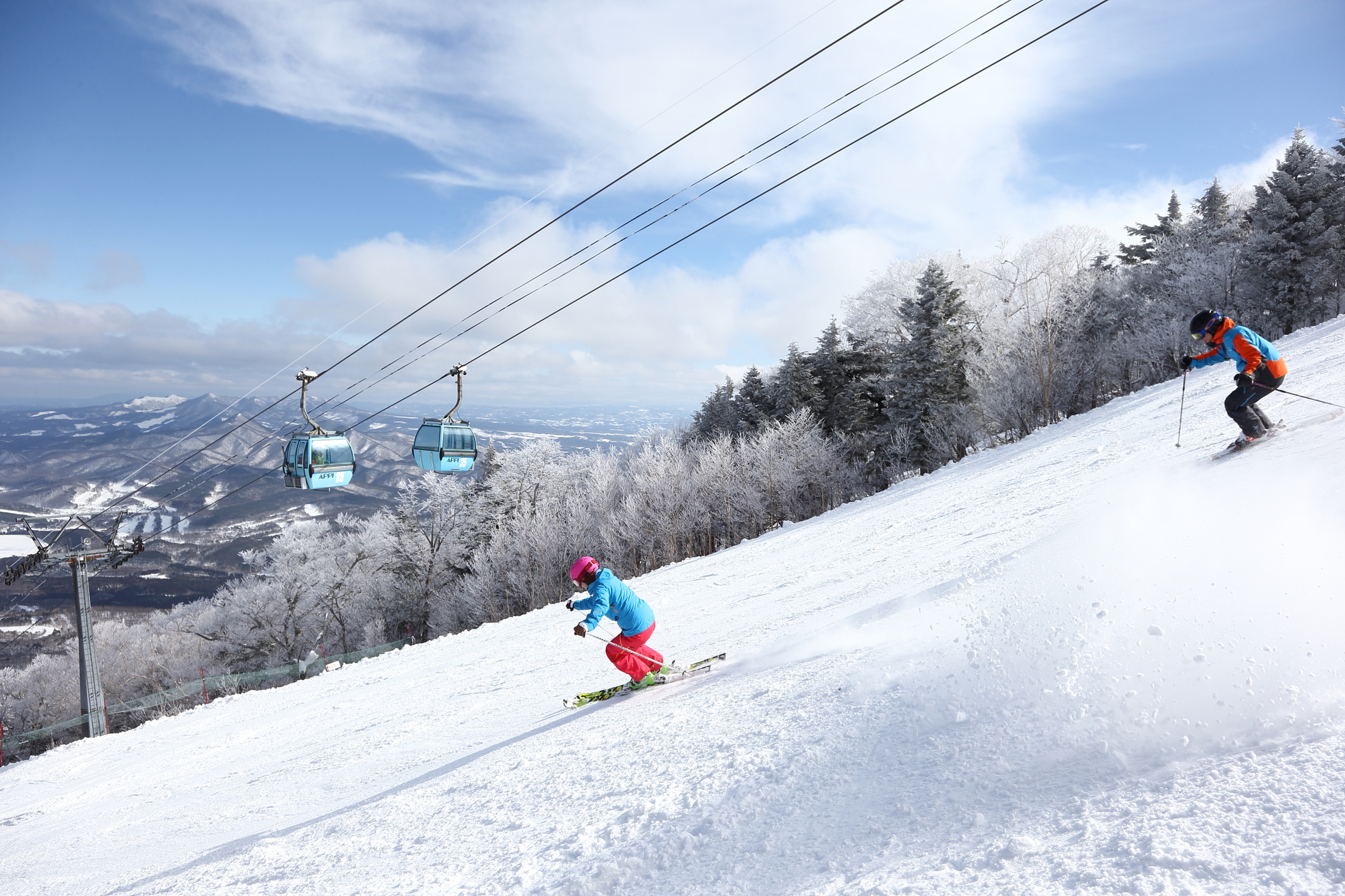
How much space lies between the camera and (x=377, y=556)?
4528 cm

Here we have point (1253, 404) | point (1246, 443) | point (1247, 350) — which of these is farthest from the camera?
point (1253, 404)

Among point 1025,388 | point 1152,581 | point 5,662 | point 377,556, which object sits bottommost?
point 5,662

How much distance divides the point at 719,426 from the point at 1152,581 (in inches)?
1804

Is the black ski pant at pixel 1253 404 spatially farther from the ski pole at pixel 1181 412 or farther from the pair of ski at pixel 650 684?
the pair of ski at pixel 650 684

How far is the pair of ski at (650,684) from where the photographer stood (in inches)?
285

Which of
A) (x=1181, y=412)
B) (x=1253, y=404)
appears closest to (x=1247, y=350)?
(x=1253, y=404)

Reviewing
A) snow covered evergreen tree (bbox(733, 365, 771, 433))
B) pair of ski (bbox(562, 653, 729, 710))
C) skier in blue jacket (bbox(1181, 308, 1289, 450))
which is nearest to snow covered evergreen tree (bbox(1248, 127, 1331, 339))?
snow covered evergreen tree (bbox(733, 365, 771, 433))

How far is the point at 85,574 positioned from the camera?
62.6ft

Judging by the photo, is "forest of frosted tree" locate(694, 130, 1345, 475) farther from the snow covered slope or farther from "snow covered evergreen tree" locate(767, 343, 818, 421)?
the snow covered slope

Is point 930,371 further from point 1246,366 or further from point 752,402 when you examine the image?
point 1246,366

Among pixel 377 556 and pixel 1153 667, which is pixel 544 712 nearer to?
pixel 1153 667

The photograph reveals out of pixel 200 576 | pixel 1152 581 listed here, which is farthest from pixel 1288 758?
pixel 200 576

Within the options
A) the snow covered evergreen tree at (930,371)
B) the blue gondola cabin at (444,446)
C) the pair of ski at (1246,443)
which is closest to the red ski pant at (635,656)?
the blue gondola cabin at (444,446)

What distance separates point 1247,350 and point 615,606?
9516 millimetres
